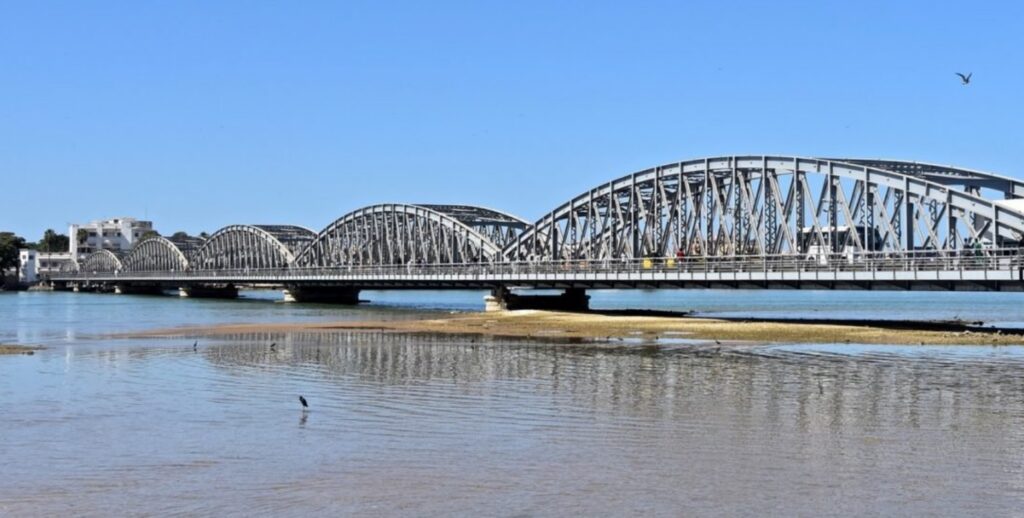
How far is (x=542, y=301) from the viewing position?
100688mm

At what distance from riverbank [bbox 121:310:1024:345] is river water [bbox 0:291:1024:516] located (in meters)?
10.8

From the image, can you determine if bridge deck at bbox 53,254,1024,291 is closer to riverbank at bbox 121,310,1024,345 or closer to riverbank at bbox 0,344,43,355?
riverbank at bbox 121,310,1024,345

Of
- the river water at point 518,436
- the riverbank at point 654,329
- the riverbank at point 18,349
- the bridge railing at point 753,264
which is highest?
the bridge railing at point 753,264

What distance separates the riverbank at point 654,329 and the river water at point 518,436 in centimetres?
Answer: 1082

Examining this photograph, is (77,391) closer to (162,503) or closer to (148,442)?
(148,442)

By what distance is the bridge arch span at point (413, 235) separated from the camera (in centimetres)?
12912

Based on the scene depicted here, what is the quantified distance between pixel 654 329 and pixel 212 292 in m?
137

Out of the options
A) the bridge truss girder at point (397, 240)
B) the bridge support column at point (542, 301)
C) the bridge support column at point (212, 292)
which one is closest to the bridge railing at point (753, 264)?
the bridge support column at point (542, 301)

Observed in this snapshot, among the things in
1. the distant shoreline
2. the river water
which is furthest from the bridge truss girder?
the river water

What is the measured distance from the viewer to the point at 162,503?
69.9 feet

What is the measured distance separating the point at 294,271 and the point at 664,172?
80.7 metres

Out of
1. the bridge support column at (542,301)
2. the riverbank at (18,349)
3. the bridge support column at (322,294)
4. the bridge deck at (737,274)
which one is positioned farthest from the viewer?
the bridge support column at (322,294)

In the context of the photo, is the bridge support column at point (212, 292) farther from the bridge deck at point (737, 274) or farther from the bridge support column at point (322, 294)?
the bridge deck at point (737, 274)

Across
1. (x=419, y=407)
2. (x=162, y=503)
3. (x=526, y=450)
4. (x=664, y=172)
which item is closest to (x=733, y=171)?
(x=664, y=172)
